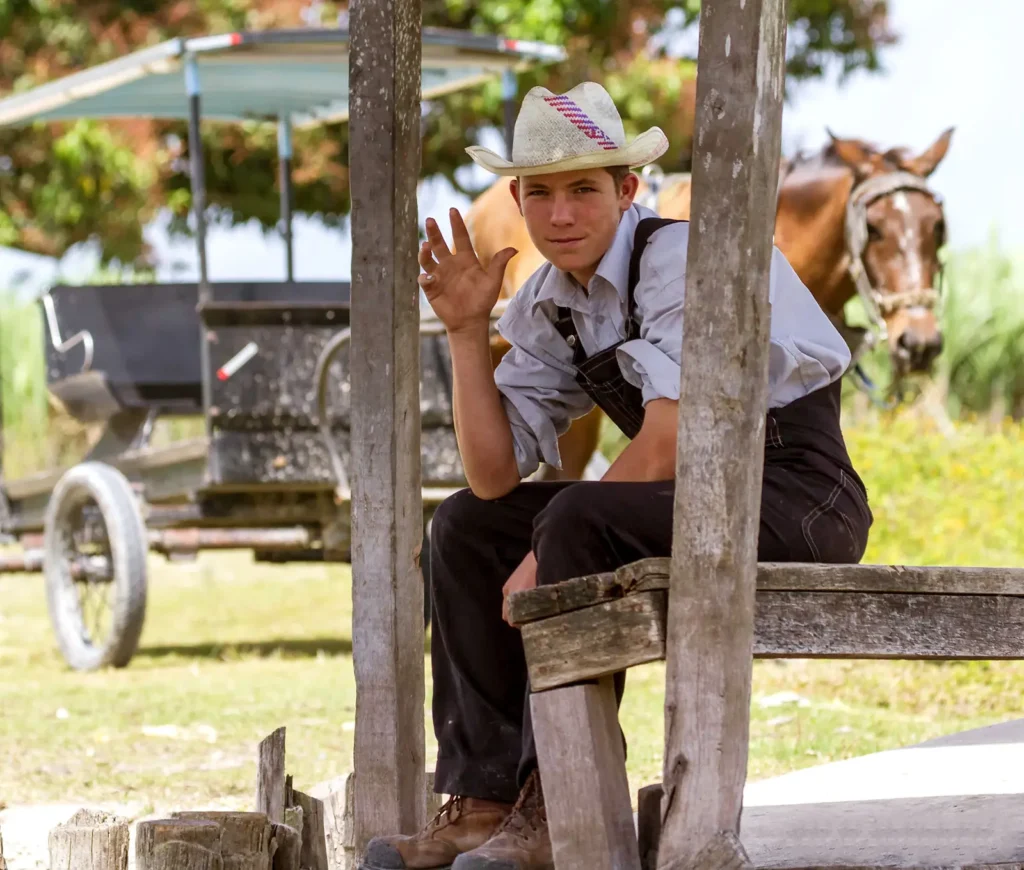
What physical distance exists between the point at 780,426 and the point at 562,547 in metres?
0.55

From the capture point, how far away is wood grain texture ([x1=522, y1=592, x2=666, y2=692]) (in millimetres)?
2715

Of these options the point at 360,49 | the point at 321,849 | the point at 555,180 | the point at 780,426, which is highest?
the point at 360,49

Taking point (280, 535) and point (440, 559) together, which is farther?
point (280, 535)

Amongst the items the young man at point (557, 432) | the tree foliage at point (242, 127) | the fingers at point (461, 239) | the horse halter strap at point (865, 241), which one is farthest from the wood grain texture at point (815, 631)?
the tree foliage at point (242, 127)

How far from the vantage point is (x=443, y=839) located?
127 inches

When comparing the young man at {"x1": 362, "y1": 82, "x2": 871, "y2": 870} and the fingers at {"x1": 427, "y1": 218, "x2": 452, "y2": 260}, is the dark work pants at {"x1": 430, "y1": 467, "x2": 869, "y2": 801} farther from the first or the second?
Result: the fingers at {"x1": 427, "y1": 218, "x2": 452, "y2": 260}

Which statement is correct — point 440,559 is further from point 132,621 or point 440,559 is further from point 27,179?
point 27,179

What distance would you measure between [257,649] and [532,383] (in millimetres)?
5774

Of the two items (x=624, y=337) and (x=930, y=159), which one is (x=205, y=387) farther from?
(x=624, y=337)

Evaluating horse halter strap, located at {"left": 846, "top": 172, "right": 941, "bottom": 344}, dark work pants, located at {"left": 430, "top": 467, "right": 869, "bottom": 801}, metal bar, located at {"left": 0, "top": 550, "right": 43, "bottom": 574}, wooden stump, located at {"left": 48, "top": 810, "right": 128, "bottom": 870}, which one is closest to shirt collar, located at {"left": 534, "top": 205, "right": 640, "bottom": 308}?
dark work pants, located at {"left": 430, "top": 467, "right": 869, "bottom": 801}

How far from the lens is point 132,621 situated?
7.95 meters

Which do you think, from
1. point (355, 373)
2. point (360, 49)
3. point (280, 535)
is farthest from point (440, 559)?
point (280, 535)

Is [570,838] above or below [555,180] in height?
below

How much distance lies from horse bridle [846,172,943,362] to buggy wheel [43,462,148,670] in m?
3.51
